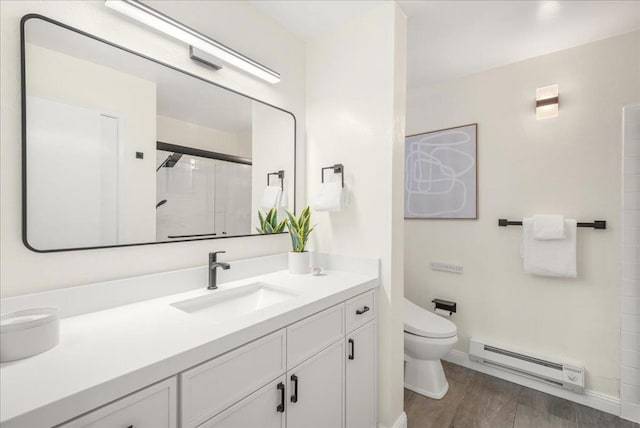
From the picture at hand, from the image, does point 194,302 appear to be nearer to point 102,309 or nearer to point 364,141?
point 102,309

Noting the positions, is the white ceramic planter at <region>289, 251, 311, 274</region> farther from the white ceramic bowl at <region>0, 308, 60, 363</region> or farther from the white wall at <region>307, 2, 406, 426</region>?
the white ceramic bowl at <region>0, 308, 60, 363</region>

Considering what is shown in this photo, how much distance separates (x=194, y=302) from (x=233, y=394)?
0.46m

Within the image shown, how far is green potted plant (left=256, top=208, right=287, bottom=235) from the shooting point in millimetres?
1735

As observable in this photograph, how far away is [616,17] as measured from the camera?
171 cm

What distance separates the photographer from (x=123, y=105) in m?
1.18

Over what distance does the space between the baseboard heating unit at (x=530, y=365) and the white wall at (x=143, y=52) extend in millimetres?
1792

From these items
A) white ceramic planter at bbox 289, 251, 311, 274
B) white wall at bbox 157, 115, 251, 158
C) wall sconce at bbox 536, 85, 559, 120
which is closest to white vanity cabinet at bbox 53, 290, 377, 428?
white ceramic planter at bbox 289, 251, 311, 274

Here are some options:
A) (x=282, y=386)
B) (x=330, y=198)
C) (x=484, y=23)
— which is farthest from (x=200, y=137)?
(x=484, y=23)

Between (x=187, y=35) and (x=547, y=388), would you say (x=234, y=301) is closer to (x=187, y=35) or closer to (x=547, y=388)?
(x=187, y=35)

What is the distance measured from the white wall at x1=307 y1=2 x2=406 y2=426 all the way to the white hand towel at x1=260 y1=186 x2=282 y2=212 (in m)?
0.32

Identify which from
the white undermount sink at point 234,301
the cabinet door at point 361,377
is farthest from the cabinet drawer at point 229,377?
the cabinet door at point 361,377

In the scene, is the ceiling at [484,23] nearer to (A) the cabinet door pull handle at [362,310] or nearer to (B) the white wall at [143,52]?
(B) the white wall at [143,52]

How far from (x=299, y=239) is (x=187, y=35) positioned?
1.17m

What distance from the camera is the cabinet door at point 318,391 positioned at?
110cm
